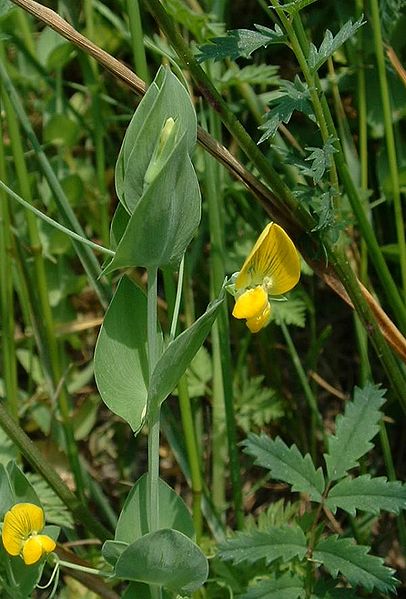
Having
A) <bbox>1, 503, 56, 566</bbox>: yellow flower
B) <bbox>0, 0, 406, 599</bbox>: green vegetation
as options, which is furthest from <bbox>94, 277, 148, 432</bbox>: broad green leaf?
<bbox>1, 503, 56, 566</bbox>: yellow flower

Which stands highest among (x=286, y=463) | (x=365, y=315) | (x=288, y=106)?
(x=288, y=106)

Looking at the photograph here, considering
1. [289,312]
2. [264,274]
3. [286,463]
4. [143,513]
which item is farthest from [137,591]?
[289,312]

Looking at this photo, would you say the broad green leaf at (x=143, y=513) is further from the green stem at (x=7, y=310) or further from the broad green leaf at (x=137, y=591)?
the green stem at (x=7, y=310)

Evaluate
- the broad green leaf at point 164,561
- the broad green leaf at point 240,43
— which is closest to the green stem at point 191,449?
the broad green leaf at point 164,561

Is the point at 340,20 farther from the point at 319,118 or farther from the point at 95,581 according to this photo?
the point at 95,581

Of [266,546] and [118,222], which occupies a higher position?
[118,222]

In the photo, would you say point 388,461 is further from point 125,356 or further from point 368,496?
point 125,356
